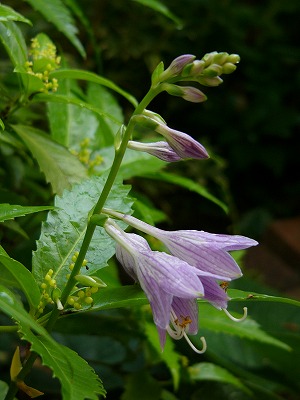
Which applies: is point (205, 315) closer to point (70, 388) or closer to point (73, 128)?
point (73, 128)

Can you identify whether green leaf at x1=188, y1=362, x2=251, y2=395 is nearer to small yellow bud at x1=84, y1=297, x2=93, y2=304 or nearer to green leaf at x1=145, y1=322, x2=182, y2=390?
green leaf at x1=145, y1=322, x2=182, y2=390

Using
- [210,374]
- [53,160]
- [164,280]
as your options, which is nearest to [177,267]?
[164,280]

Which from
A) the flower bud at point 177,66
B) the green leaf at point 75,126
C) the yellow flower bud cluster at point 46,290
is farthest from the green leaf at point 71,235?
the green leaf at point 75,126

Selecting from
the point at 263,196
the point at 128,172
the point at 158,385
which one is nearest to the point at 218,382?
the point at 158,385

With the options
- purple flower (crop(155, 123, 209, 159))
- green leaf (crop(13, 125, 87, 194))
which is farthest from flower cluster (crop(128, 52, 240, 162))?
green leaf (crop(13, 125, 87, 194))

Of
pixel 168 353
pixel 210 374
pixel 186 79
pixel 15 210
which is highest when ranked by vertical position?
pixel 186 79

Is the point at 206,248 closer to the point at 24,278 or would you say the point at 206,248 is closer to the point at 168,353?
the point at 24,278

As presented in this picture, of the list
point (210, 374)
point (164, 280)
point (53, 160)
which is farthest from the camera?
point (210, 374)
